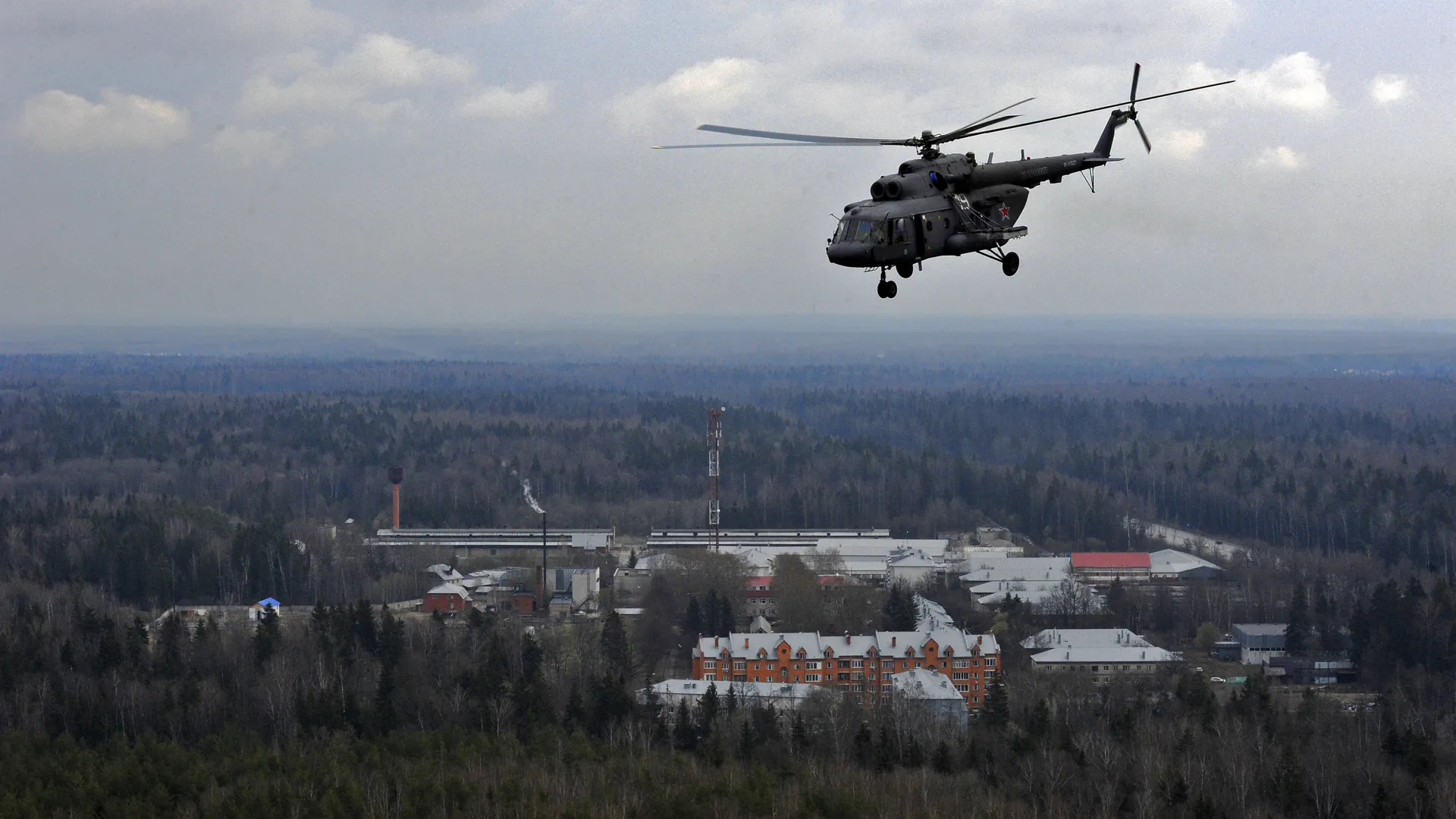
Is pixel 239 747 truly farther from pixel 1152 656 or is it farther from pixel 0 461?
pixel 0 461

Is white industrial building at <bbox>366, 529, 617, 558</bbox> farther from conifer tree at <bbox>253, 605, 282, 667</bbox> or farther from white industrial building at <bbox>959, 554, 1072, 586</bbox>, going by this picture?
conifer tree at <bbox>253, 605, 282, 667</bbox>

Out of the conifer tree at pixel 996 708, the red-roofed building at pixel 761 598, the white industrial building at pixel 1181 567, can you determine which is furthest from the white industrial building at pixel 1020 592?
the conifer tree at pixel 996 708

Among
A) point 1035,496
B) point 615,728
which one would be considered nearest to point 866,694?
point 615,728

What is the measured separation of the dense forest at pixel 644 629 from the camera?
3297cm

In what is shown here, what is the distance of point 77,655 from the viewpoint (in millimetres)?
45594

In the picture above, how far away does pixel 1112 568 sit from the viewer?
70062mm

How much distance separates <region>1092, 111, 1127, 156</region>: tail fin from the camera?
24.0 meters

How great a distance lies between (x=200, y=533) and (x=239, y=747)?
37.6 m

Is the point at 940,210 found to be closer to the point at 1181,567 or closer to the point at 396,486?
the point at 1181,567

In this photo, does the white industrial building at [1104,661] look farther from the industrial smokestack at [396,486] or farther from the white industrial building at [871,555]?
the industrial smokestack at [396,486]

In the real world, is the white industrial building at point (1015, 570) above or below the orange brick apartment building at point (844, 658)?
below

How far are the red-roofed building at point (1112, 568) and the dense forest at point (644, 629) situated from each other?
3.76m

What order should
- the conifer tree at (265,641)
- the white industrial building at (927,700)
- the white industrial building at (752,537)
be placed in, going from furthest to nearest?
the white industrial building at (752,537) → the conifer tree at (265,641) → the white industrial building at (927,700)

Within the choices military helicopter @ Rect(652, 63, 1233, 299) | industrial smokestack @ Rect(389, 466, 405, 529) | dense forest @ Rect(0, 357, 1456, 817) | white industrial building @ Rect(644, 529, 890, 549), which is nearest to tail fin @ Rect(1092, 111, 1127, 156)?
military helicopter @ Rect(652, 63, 1233, 299)
